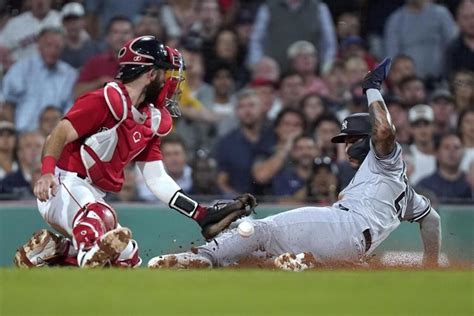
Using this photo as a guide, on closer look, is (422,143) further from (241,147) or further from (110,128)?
(110,128)

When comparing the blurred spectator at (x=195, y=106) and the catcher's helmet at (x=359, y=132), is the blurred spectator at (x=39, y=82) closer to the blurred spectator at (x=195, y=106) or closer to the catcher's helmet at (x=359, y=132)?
the blurred spectator at (x=195, y=106)

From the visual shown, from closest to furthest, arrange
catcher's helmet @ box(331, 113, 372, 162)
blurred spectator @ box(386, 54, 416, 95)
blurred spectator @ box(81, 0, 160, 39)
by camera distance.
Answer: catcher's helmet @ box(331, 113, 372, 162)
blurred spectator @ box(386, 54, 416, 95)
blurred spectator @ box(81, 0, 160, 39)

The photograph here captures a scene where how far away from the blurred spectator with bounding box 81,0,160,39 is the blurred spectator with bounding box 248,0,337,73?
1.39 meters

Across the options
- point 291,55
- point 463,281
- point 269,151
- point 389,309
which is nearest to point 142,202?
point 269,151

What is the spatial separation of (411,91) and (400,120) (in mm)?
423

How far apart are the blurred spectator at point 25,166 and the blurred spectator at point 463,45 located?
476cm

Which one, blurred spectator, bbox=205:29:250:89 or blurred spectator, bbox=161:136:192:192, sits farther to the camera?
blurred spectator, bbox=205:29:250:89

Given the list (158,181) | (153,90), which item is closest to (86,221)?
(158,181)

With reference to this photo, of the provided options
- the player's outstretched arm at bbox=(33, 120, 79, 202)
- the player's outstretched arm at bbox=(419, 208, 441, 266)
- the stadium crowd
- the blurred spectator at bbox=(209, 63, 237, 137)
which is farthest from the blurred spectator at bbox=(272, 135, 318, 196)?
the player's outstretched arm at bbox=(33, 120, 79, 202)

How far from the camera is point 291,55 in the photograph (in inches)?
548

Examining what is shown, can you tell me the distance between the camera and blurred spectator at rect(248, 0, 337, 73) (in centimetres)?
1395

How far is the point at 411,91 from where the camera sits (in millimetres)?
13547

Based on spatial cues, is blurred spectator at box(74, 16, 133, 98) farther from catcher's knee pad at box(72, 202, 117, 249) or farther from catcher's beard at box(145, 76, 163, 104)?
catcher's knee pad at box(72, 202, 117, 249)

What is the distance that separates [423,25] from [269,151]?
249 centimetres
